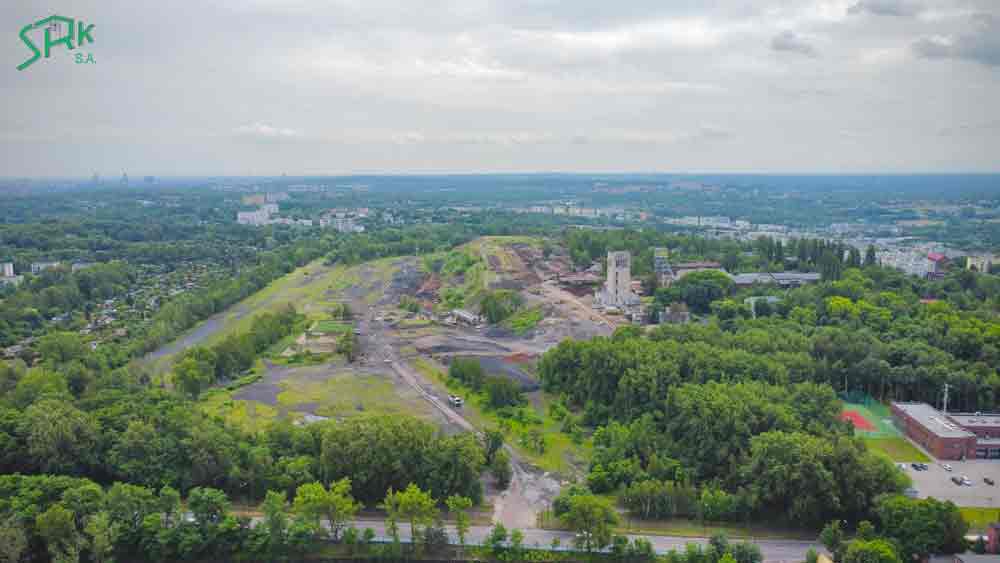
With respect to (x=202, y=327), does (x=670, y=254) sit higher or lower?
higher

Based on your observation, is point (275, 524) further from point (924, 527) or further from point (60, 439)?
point (924, 527)

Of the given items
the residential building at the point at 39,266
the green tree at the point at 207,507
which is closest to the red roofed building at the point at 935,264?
the green tree at the point at 207,507

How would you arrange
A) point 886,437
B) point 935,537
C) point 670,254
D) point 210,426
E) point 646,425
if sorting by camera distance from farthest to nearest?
1. point 670,254
2. point 886,437
3. point 646,425
4. point 210,426
5. point 935,537

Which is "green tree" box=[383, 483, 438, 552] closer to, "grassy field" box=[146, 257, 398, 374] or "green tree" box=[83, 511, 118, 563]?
"green tree" box=[83, 511, 118, 563]

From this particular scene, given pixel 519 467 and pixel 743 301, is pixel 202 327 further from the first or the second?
pixel 743 301

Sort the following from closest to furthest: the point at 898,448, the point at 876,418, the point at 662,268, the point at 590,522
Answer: the point at 590,522 → the point at 898,448 → the point at 876,418 → the point at 662,268

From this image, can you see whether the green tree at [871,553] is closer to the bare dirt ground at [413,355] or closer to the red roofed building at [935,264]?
the bare dirt ground at [413,355]

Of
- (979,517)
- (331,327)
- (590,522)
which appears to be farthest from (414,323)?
(979,517)

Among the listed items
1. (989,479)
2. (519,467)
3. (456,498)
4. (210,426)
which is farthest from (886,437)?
(210,426)
